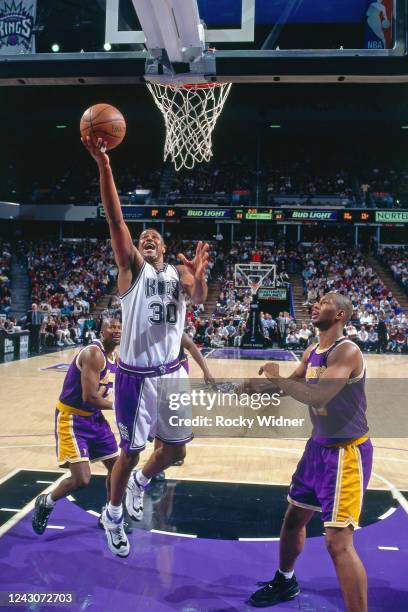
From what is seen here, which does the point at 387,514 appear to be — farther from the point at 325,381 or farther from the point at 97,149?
the point at 97,149

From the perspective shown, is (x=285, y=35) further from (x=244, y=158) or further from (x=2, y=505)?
(x=244, y=158)

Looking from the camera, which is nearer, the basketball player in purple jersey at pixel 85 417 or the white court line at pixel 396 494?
the basketball player in purple jersey at pixel 85 417

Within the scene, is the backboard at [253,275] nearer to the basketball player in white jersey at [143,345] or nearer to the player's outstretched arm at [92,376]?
the player's outstretched arm at [92,376]

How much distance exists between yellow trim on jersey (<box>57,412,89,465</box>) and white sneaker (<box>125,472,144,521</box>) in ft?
1.24

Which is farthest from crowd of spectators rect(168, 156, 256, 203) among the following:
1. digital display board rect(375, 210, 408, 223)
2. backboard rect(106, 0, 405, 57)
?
backboard rect(106, 0, 405, 57)

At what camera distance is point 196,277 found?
3.42 metres

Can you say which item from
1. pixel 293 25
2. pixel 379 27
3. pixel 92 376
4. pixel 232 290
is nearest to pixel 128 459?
pixel 92 376

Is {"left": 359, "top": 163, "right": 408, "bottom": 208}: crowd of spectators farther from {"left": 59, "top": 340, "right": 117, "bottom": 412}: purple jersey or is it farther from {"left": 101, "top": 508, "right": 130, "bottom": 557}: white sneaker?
{"left": 101, "top": 508, "right": 130, "bottom": 557}: white sneaker

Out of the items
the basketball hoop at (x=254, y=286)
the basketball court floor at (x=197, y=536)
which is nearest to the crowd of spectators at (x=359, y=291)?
the basketball hoop at (x=254, y=286)

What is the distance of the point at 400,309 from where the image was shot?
1866 centimetres

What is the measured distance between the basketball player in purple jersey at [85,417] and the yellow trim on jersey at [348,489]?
5.41 feet

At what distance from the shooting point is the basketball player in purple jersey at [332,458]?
2.54 m

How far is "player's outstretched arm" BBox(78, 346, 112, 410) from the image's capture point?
12.2 ft

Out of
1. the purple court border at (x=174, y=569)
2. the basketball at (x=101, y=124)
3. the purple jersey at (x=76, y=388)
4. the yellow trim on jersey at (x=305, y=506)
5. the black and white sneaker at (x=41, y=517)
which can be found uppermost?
the basketball at (x=101, y=124)
